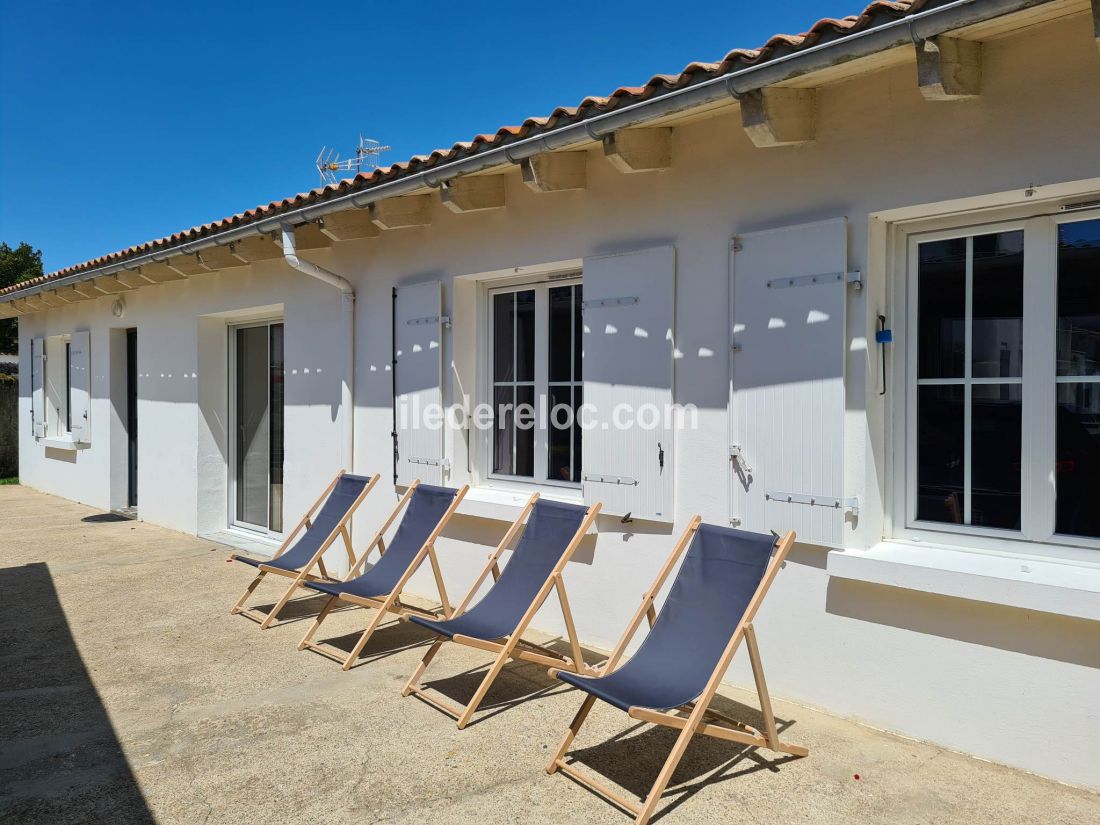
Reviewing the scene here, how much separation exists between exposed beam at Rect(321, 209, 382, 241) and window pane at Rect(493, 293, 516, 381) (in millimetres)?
1336

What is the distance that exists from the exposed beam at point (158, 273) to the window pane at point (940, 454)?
7674 mm

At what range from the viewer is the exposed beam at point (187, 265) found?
7953 mm

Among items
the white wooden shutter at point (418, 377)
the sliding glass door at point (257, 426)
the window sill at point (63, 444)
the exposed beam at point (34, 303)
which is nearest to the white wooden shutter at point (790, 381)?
the white wooden shutter at point (418, 377)

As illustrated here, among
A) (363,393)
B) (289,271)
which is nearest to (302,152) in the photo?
(289,271)

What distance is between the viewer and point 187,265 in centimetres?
818

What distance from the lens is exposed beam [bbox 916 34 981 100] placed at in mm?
3006

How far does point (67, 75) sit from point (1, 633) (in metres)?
15.4

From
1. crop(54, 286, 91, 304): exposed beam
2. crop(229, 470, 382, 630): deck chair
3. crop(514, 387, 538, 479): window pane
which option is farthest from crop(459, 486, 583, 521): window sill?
crop(54, 286, 91, 304): exposed beam

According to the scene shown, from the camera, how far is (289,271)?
735cm

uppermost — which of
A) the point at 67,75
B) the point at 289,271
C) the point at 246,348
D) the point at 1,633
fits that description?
the point at 67,75

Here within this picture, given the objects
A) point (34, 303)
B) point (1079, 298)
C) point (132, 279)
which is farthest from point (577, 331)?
point (34, 303)

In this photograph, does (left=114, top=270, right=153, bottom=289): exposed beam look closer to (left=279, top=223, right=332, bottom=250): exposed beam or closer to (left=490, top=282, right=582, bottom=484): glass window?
(left=279, top=223, right=332, bottom=250): exposed beam

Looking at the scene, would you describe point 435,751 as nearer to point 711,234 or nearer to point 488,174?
point 711,234

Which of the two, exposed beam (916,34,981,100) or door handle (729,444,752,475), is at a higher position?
exposed beam (916,34,981,100)
